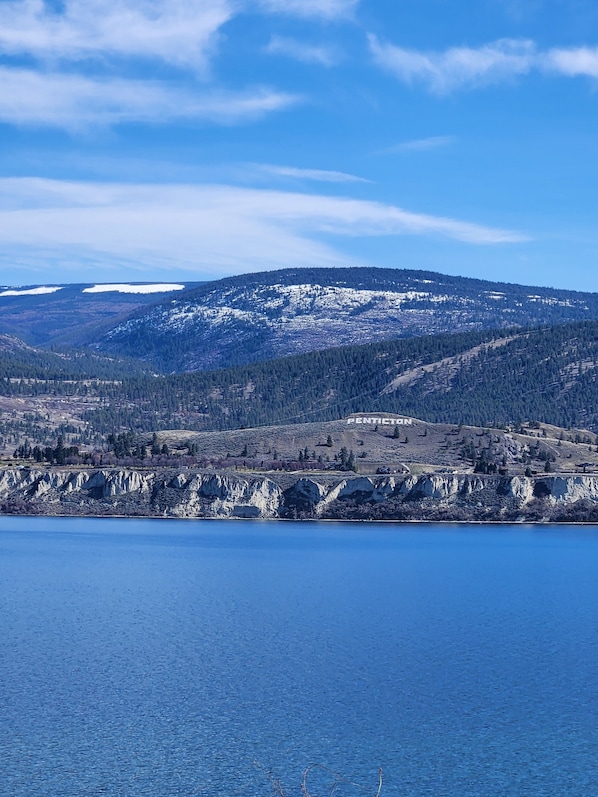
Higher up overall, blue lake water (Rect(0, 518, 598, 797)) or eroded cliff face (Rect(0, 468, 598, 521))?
eroded cliff face (Rect(0, 468, 598, 521))

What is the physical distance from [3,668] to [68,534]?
204 ft

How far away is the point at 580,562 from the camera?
295 ft

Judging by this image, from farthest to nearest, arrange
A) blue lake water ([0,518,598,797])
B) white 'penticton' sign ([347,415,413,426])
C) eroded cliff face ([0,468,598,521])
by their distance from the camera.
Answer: white 'penticton' sign ([347,415,413,426]) → eroded cliff face ([0,468,598,521]) → blue lake water ([0,518,598,797])

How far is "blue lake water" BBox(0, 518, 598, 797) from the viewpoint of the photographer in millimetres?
34750

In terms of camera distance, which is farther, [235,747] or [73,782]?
[235,747]

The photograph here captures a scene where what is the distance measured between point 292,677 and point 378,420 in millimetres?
134549

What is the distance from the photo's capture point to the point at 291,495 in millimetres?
131500

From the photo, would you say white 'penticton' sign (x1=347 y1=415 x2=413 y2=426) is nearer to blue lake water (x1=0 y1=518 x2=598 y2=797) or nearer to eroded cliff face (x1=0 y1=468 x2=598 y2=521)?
eroded cliff face (x1=0 y1=468 x2=598 y2=521)

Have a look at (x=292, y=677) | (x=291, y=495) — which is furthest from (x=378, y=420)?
(x=292, y=677)

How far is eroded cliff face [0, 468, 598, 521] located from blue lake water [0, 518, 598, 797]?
145 ft

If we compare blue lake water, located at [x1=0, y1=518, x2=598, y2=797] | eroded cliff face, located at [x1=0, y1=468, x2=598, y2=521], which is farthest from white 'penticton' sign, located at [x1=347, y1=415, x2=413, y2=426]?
blue lake water, located at [x1=0, y1=518, x2=598, y2=797]

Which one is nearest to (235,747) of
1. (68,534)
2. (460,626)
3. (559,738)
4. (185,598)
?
(559,738)

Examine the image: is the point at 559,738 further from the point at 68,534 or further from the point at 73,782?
the point at 68,534

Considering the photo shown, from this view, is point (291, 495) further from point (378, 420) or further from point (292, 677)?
point (292, 677)
